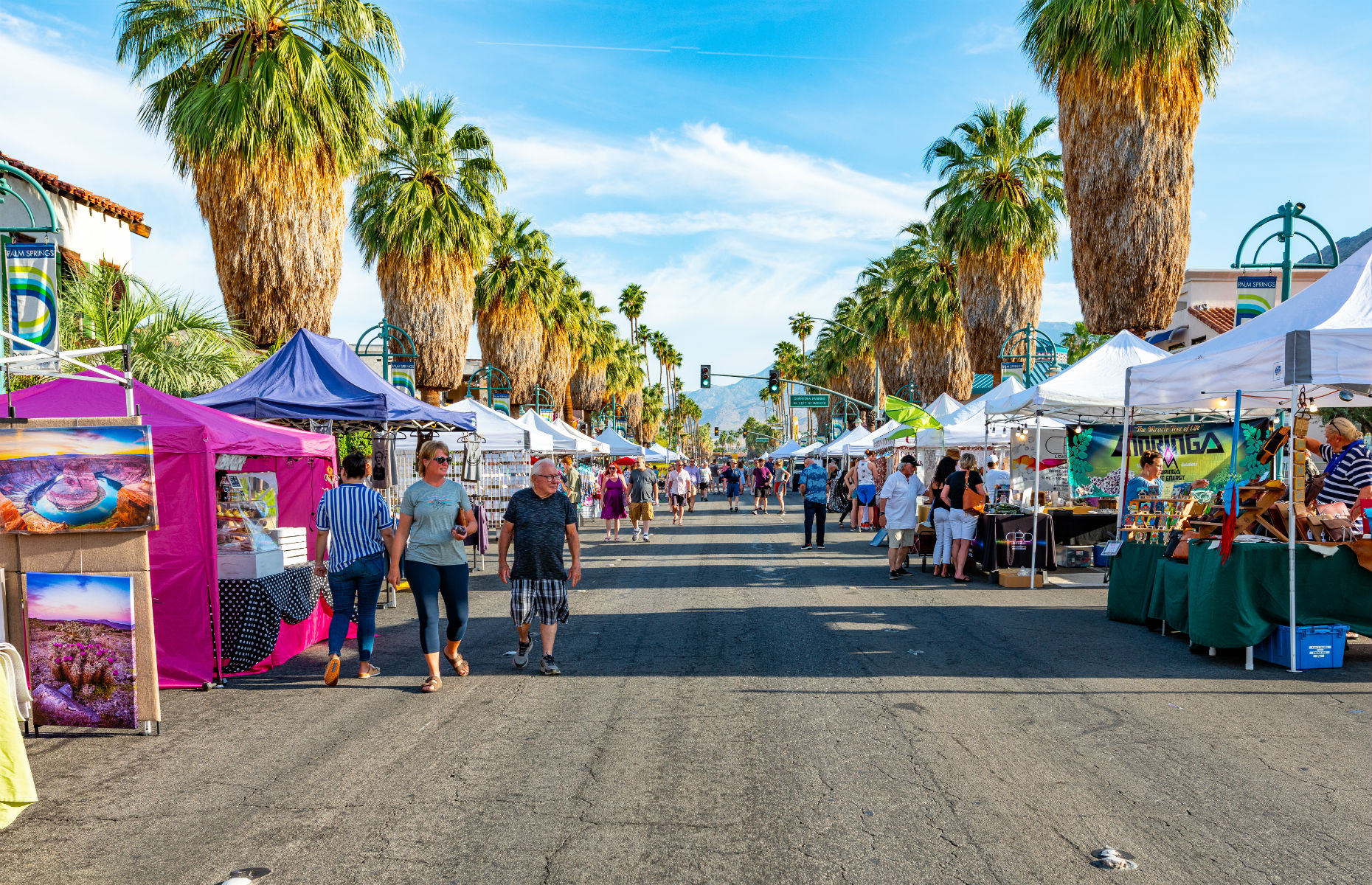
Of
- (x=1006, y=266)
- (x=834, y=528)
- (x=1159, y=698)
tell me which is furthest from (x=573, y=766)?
(x=1006, y=266)

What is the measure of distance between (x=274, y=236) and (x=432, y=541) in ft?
37.1

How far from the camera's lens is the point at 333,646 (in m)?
7.23

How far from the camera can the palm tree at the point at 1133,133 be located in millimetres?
17672

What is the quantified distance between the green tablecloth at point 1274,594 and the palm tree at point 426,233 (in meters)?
20.2

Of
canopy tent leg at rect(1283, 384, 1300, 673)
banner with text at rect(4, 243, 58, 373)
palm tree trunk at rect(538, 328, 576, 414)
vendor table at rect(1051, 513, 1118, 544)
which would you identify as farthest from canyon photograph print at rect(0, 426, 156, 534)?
palm tree trunk at rect(538, 328, 576, 414)

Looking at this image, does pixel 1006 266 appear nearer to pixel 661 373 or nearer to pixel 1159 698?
pixel 1159 698

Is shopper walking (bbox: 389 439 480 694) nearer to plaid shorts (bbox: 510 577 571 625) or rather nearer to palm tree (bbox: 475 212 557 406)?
plaid shorts (bbox: 510 577 571 625)

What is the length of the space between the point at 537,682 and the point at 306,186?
12.4 metres

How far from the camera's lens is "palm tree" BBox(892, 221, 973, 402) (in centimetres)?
3475

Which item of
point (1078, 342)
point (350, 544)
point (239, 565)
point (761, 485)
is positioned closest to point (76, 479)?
point (350, 544)

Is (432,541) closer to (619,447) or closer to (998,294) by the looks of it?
(998,294)

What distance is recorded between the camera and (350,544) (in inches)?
279

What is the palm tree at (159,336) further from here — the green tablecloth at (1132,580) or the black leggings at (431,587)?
the green tablecloth at (1132,580)

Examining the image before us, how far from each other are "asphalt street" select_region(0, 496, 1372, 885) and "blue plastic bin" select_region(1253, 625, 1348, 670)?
0.51 feet
